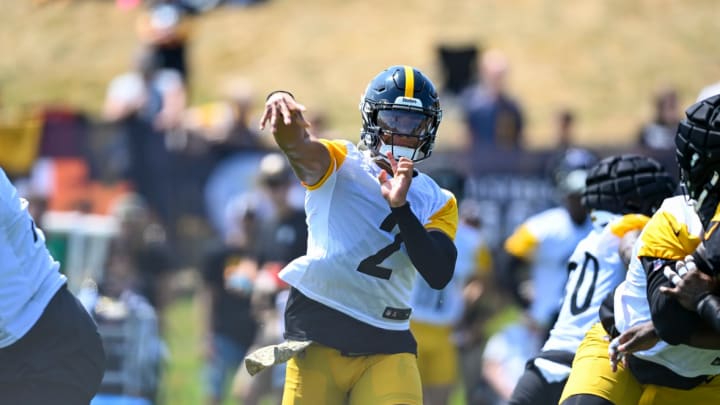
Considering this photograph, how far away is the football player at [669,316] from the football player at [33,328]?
210 centimetres

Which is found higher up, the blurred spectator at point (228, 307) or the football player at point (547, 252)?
the football player at point (547, 252)

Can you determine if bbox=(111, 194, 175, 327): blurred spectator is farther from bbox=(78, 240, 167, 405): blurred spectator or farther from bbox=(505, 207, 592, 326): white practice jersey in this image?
bbox=(505, 207, 592, 326): white practice jersey

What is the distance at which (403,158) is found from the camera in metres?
5.65

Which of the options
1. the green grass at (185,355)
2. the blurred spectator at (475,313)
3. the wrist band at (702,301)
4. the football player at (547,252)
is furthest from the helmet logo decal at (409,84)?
the green grass at (185,355)

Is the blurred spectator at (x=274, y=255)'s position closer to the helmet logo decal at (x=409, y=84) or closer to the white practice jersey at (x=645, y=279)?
the helmet logo decal at (x=409, y=84)

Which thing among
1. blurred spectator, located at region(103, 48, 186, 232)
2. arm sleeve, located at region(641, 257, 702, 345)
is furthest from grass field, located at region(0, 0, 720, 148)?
arm sleeve, located at region(641, 257, 702, 345)

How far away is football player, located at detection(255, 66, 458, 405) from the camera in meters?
5.82

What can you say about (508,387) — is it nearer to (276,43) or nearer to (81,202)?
(81,202)

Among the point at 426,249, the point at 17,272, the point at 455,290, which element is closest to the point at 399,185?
the point at 426,249

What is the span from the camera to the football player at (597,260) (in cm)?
630

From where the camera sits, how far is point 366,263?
231 inches

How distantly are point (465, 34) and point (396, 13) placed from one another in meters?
2.01

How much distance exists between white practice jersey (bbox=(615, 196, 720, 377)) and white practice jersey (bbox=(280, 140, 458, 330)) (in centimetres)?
84

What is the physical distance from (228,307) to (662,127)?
5.48 metres
